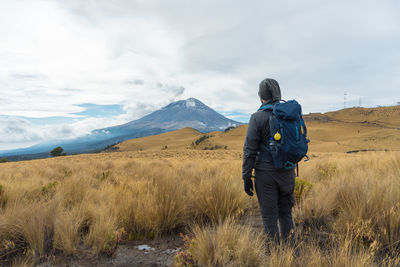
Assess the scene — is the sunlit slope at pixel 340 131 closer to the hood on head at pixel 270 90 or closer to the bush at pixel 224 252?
the hood on head at pixel 270 90

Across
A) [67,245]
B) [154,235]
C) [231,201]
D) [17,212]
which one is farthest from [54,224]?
[231,201]

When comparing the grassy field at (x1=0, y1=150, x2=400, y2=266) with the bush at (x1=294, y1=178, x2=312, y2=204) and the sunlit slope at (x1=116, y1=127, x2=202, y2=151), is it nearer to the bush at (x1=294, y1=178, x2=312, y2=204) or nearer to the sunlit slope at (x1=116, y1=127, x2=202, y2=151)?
the bush at (x1=294, y1=178, x2=312, y2=204)

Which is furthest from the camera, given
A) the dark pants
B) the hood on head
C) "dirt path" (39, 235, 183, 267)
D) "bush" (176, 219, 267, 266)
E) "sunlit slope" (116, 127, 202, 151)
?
"sunlit slope" (116, 127, 202, 151)

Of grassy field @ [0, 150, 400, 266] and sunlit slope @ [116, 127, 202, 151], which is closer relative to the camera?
grassy field @ [0, 150, 400, 266]

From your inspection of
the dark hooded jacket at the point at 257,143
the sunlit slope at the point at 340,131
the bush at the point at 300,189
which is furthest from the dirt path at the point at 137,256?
the sunlit slope at the point at 340,131

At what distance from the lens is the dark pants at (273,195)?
8.50 ft

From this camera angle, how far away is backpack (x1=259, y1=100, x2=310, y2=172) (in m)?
2.39

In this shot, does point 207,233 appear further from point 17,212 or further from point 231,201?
point 17,212

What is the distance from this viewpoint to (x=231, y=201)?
12.2ft

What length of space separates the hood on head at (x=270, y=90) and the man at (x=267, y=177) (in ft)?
0.07

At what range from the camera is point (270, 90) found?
9.20 feet

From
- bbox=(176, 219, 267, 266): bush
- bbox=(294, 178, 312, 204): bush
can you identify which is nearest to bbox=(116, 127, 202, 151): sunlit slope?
bbox=(294, 178, 312, 204): bush

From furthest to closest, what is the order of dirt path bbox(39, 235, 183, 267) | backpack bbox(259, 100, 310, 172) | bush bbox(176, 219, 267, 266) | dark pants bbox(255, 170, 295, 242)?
dark pants bbox(255, 170, 295, 242) → dirt path bbox(39, 235, 183, 267) → backpack bbox(259, 100, 310, 172) → bush bbox(176, 219, 267, 266)

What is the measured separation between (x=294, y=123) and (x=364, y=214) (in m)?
1.77
